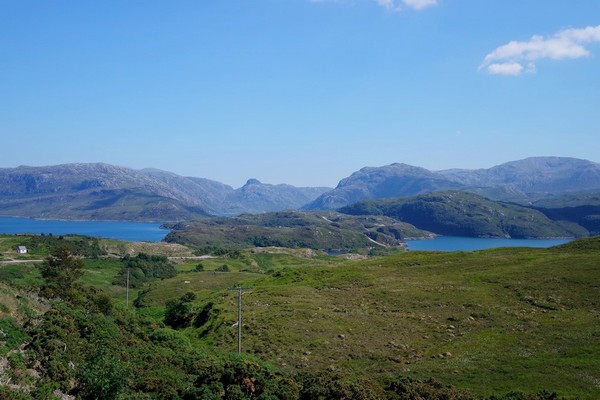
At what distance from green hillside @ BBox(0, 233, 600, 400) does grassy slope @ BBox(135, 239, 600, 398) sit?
0.19 meters

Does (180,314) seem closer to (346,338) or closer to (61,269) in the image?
(61,269)

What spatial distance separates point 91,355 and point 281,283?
204ft

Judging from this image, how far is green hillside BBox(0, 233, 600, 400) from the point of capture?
31031mm

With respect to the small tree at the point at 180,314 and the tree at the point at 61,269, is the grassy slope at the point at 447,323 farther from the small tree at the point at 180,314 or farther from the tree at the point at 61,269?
the tree at the point at 61,269

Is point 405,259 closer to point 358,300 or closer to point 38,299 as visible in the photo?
point 358,300

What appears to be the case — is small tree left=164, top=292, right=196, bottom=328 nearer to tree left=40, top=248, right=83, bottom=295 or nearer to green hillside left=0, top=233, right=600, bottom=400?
green hillside left=0, top=233, right=600, bottom=400

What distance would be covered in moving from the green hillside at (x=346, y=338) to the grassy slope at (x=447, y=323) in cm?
19

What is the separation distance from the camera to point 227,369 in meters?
32.9

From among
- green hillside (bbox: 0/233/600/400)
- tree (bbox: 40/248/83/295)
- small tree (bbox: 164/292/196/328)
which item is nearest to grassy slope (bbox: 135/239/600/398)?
green hillside (bbox: 0/233/600/400)

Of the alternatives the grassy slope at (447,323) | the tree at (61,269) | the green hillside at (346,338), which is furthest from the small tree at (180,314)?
the tree at (61,269)

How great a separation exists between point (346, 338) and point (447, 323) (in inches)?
519

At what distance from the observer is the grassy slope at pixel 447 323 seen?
41844 mm

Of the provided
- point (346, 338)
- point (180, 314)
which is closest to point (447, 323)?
point (346, 338)

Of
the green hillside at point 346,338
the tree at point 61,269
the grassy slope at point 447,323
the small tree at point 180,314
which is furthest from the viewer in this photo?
the small tree at point 180,314
